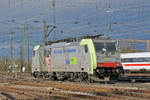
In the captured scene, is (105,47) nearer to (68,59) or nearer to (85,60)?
(85,60)

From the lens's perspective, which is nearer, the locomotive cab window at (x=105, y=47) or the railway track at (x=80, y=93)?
the railway track at (x=80, y=93)

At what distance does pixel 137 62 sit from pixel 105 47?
25417 mm

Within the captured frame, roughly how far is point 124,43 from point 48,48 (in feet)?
102

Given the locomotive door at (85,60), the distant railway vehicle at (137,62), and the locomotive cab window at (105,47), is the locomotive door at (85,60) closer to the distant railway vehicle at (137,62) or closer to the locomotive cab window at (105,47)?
the locomotive cab window at (105,47)

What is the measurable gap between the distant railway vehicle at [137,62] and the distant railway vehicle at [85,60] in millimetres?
21163

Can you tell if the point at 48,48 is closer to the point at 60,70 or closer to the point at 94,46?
the point at 60,70

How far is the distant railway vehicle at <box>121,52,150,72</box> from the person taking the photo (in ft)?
157

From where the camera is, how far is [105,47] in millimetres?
25141

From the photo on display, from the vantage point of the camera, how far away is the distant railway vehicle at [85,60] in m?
24.2

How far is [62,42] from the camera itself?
2884 cm

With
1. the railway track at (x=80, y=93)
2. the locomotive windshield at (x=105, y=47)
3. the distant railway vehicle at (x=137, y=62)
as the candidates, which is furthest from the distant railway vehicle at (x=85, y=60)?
the distant railway vehicle at (x=137, y=62)

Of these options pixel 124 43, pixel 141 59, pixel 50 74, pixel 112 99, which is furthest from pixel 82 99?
pixel 124 43

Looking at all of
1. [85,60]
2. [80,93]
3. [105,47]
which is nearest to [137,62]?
[105,47]

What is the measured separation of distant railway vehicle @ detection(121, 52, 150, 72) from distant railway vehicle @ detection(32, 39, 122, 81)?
21.2 metres
